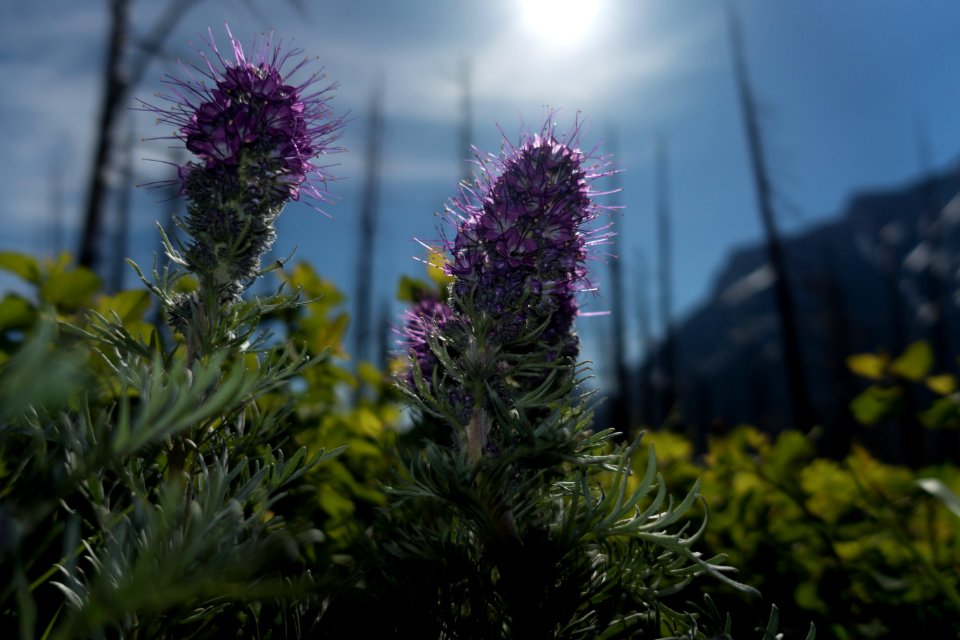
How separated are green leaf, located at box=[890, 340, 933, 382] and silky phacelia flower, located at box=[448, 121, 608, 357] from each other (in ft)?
7.11

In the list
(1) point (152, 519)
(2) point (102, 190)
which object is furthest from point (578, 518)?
(2) point (102, 190)

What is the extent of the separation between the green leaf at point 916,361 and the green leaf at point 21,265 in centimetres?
410

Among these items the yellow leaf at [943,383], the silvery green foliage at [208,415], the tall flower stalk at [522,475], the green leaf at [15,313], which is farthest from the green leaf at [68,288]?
the yellow leaf at [943,383]

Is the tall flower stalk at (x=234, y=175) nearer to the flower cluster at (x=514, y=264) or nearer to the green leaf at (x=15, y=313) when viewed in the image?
the flower cluster at (x=514, y=264)

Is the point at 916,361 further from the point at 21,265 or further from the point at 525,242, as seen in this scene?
the point at 21,265

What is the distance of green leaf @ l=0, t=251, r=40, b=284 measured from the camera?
2896mm

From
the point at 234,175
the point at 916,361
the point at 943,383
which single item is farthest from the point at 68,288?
the point at 943,383

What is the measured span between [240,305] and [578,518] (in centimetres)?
102

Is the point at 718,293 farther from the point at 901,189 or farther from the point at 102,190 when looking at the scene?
the point at 102,190

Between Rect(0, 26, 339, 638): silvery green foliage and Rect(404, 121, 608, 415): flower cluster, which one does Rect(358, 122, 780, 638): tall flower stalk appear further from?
Rect(0, 26, 339, 638): silvery green foliage

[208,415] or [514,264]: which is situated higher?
[514,264]

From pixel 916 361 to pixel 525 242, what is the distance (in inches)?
96.1

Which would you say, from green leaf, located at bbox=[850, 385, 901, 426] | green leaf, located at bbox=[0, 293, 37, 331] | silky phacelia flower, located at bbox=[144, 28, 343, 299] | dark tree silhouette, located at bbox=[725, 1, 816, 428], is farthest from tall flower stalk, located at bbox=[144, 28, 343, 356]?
dark tree silhouette, located at bbox=[725, 1, 816, 428]

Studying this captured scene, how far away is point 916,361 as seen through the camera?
303 cm
